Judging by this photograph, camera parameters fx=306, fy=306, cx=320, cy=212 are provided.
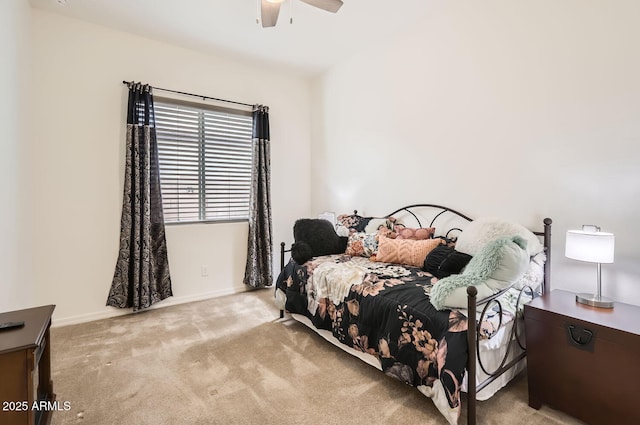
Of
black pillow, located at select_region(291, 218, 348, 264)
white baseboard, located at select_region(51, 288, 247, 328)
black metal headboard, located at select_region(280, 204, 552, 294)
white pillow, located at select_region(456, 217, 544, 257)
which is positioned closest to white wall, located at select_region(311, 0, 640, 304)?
black metal headboard, located at select_region(280, 204, 552, 294)

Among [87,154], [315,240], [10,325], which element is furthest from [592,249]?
[87,154]

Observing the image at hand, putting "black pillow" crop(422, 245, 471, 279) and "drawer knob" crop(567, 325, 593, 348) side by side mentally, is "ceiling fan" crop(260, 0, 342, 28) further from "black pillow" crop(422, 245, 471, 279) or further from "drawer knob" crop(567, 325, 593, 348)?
"drawer knob" crop(567, 325, 593, 348)

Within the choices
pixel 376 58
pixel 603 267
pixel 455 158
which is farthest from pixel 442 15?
pixel 603 267

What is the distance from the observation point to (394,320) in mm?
1765

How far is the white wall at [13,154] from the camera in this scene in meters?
1.93

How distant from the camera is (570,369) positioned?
1472 millimetres

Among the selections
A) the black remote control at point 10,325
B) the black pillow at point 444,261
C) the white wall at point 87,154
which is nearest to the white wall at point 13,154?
the white wall at point 87,154

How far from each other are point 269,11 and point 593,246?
2485 millimetres

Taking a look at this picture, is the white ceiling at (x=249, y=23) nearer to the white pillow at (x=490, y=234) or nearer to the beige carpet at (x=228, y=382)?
the white pillow at (x=490, y=234)

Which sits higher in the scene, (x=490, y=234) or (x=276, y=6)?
(x=276, y=6)

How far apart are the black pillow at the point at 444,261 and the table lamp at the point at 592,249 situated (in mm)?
568

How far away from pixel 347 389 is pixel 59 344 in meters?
2.26

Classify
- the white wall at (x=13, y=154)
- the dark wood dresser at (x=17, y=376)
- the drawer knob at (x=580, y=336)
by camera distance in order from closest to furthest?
the dark wood dresser at (x=17, y=376) < the drawer knob at (x=580, y=336) < the white wall at (x=13, y=154)

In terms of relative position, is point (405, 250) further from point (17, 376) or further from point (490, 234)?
point (17, 376)
